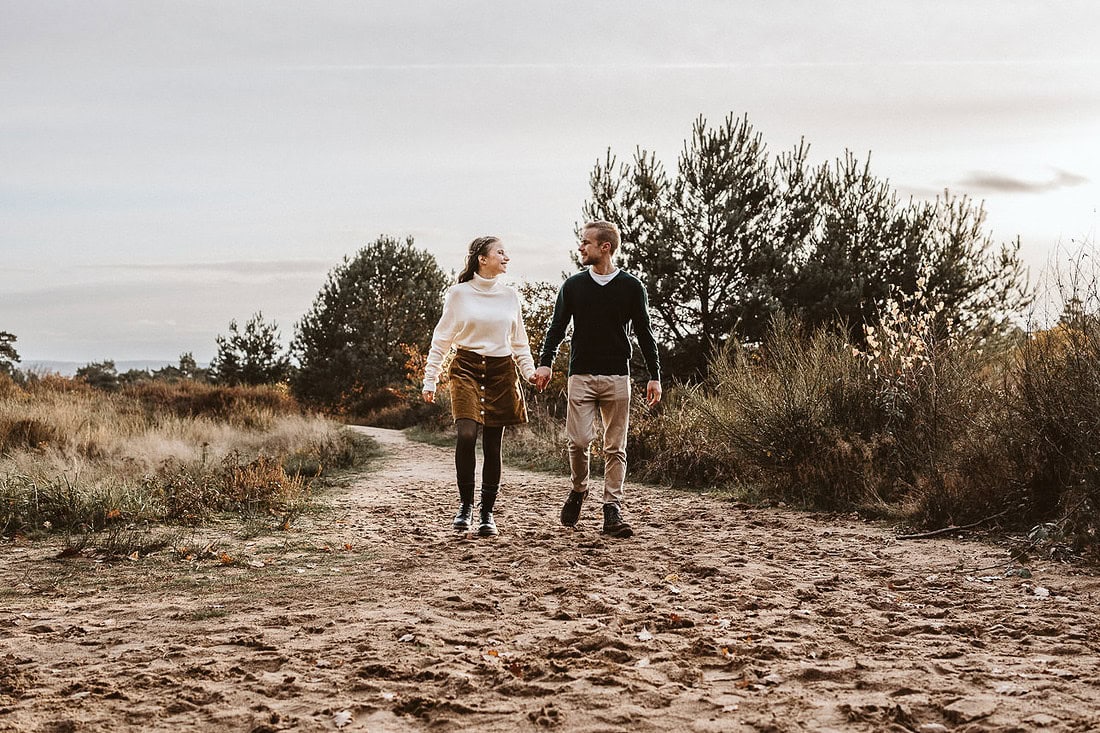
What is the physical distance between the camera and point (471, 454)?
6.89m

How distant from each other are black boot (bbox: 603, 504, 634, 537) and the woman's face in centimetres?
197

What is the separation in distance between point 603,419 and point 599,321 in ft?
2.45

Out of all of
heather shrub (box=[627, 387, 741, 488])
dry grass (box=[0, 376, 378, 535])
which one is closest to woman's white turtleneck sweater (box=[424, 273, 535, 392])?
dry grass (box=[0, 376, 378, 535])

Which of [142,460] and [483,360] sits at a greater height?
[483,360]

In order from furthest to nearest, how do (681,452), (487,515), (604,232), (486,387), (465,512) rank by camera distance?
(681,452)
(465,512)
(487,515)
(486,387)
(604,232)

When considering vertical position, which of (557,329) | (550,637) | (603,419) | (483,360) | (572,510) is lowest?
(550,637)

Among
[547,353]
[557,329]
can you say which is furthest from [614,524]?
[557,329]

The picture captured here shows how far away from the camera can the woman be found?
22.2ft

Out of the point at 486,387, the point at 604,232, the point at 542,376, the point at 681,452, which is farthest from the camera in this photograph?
the point at 681,452

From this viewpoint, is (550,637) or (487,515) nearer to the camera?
(550,637)

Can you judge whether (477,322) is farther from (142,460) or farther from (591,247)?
(142,460)

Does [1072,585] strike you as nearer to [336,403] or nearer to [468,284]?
[468,284]

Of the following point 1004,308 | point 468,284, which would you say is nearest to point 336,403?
point 1004,308

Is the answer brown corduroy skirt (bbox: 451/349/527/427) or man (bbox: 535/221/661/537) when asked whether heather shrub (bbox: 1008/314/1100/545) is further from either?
brown corduroy skirt (bbox: 451/349/527/427)
